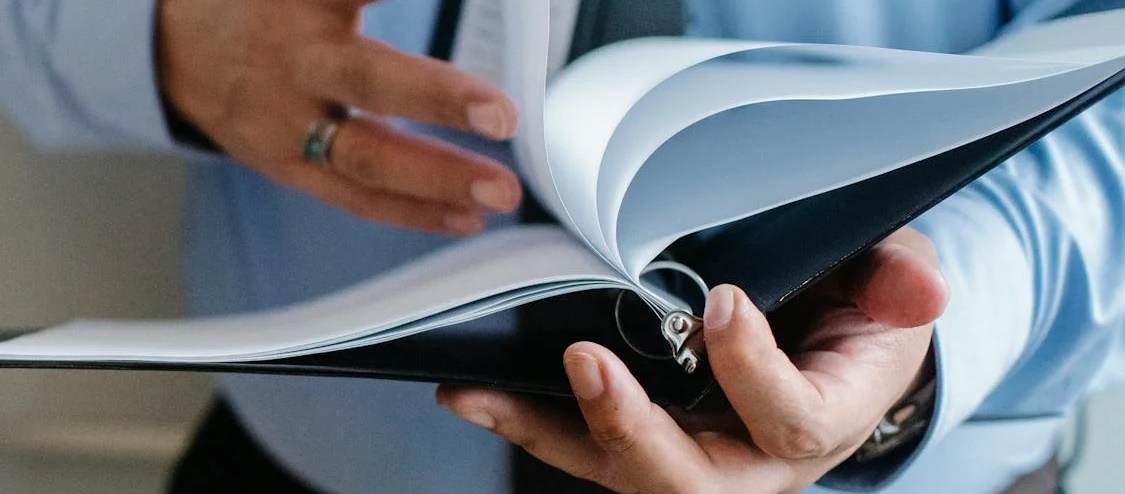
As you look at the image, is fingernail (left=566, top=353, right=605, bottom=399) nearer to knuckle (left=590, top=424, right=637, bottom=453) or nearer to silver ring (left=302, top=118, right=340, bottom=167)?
knuckle (left=590, top=424, right=637, bottom=453)

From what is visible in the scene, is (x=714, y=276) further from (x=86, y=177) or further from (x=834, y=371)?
(x=86, y=177)

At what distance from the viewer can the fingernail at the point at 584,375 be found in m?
0.27

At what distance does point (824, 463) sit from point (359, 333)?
0.70ft

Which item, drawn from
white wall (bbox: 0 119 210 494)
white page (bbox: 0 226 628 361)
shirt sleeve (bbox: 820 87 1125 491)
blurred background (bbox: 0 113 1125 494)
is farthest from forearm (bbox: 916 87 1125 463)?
white wall (bbox: 0 119 210 494)

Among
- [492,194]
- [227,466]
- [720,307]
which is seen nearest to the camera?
[720,307]

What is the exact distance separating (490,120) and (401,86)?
6 centimetres

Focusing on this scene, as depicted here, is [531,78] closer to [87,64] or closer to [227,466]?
[87,64]

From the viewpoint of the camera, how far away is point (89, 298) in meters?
0.62

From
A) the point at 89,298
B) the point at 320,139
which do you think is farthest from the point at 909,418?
the point at 89,298

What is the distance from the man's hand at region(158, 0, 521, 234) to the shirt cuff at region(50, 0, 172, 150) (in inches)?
0.5

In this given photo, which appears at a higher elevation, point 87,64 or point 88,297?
point 87,64

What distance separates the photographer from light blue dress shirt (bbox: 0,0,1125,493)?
43 cm

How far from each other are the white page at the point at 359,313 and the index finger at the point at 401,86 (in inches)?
2.2

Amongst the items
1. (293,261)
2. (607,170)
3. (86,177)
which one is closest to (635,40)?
(607,170)
